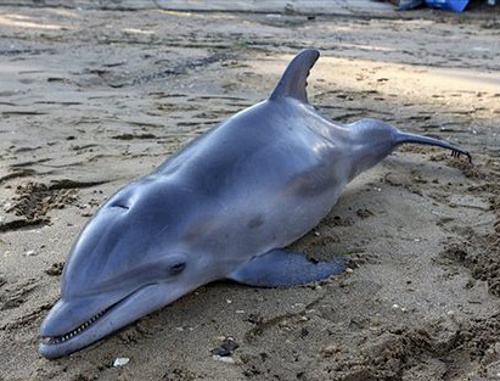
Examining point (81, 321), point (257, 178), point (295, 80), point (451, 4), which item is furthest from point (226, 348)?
point (451, 4)

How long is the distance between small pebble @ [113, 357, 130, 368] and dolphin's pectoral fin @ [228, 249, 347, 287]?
851mm

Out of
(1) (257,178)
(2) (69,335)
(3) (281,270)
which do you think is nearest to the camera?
(2) (69,335)

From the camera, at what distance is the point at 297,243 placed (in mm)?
4754

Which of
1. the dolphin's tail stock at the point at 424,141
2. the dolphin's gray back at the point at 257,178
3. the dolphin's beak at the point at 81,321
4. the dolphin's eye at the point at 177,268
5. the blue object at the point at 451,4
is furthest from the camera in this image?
the blue object at the point at 451,4

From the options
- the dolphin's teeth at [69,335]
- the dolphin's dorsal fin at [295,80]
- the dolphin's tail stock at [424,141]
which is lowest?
the dolphin's teeth at [69,335]

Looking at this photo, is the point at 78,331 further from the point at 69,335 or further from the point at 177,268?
the point at 177,268

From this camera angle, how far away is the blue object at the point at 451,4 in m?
20.3

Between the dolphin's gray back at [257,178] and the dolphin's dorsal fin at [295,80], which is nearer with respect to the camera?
the dolphin's gray back at [257,178]

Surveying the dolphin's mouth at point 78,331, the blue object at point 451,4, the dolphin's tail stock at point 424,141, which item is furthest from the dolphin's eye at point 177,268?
the blue object at point 451,4

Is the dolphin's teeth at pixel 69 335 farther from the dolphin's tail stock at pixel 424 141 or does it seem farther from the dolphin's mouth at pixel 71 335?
the dolphin's tail stock at pixel 424 141

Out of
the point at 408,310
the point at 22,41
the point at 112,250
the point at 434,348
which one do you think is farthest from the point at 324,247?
the point at 22,41

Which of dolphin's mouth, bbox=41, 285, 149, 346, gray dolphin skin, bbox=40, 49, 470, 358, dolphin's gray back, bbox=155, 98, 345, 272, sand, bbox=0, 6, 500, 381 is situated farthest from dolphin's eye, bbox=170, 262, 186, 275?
dolphin's mouth, bbox=41, 285, 149, 346

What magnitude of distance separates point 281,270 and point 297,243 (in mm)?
535

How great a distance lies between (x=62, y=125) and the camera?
24.0 ft
